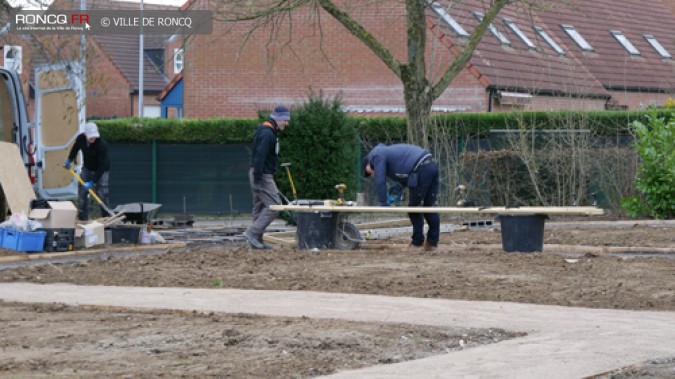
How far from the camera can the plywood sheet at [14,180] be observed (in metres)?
16.8

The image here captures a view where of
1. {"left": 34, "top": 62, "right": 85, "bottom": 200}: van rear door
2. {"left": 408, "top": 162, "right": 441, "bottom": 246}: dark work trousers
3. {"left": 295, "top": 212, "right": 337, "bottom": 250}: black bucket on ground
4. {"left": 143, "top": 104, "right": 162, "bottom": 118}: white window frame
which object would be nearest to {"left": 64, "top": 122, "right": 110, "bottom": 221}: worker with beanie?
{"left": 34, "top": 62, "right": 85, "bottom": 200}: van rear door

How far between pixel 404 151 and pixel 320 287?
4.36m

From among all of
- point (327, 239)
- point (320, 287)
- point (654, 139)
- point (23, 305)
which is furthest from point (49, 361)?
point (654, 139)

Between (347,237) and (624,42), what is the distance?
3001cm

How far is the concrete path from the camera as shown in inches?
293

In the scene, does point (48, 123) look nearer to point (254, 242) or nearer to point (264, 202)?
point (264, 202)

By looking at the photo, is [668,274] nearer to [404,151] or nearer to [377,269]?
[377,269]

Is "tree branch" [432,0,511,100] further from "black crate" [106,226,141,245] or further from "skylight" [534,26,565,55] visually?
"skylight" [534,26,565,55]

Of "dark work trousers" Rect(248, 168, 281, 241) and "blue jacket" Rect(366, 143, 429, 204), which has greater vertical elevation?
"blue jacket" Rect(366, 143, 429, 204)

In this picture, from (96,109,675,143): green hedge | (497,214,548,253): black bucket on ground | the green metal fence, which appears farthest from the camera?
the green metal fence

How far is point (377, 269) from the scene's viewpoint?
12875mm

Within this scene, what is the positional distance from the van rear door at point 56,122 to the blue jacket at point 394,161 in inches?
231

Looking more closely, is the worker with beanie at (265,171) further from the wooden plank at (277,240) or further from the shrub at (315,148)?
the shrub at (315,148)

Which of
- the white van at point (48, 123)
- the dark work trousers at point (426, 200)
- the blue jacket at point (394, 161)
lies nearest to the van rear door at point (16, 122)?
the white van at point (48, 123)
